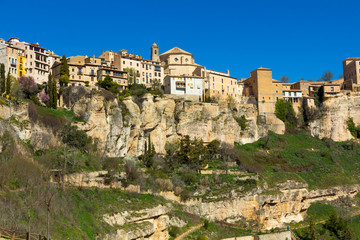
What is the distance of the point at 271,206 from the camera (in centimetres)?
6034

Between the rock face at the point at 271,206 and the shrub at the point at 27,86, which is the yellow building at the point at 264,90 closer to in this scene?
the rock face at the point at 271,206

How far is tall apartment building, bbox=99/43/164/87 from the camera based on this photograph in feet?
246

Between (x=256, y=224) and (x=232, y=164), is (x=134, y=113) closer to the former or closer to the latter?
(x=232, y=164)

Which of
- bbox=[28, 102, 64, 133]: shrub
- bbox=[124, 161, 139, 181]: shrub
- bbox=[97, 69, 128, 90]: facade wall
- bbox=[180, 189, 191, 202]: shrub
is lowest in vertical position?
bbox=[180, 189, 191, 202]: shrub

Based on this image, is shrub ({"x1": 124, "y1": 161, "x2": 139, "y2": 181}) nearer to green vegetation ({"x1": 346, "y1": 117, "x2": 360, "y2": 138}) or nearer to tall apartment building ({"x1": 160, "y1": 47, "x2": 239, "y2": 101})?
tall apartment building ({"x1": 160, "y1": 47, "x2": 239, "y2": 101})

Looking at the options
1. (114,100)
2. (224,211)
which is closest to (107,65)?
(114,100)

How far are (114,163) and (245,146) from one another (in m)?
29.1

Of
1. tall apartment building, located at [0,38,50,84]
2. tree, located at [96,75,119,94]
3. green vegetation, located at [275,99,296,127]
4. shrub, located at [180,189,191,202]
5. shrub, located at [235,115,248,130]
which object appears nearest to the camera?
shrub, located at [180,189,191,202]

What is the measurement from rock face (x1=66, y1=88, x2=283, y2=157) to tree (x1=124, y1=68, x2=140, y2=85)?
664 centimetres

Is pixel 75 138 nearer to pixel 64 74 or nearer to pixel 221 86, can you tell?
pixel 64 74

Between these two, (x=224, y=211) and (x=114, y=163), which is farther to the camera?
(x=224, y=211)

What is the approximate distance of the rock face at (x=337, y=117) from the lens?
8450 centimetres

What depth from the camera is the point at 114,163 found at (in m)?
51.4

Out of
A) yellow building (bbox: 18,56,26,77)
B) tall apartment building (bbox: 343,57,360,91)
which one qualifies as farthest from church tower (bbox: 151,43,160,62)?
tall apartment building (bbox: 343,57,360,91)
